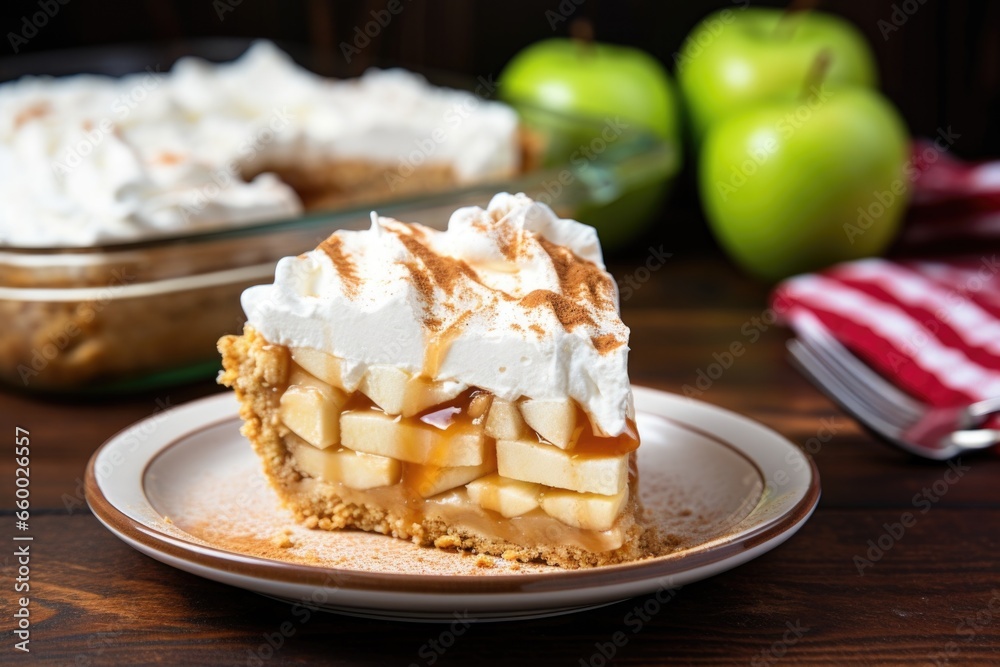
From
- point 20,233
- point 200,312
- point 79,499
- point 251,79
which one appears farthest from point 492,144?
point 79,499

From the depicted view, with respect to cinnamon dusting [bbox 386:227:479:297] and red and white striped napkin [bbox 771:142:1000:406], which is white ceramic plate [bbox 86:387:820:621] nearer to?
cinnamon dusting [bbox 386:227:479:297]

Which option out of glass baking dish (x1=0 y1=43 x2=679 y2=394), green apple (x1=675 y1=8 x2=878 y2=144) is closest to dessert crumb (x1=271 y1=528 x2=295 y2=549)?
glass baking dish (x1=0 y1=43 x2=679 y2=394)

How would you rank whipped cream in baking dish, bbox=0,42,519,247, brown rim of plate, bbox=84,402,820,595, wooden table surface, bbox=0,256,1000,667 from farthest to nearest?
whipped cream in baking dish, bbox=0,42,519,247 < wooden table surface, bbox=0,256,1000,667 < brown rim of plate, bbox=84,402,820,595

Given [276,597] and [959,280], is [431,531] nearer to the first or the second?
[276,597]

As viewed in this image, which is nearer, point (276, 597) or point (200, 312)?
point (276, 597)

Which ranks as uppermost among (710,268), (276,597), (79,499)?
(276,597)
